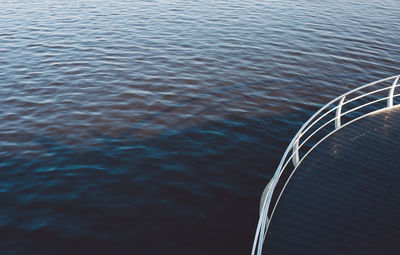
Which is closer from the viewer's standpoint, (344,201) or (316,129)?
(344,201)

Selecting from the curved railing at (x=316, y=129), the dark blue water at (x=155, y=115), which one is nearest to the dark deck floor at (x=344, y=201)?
the curved railing at (x=316, y=129)

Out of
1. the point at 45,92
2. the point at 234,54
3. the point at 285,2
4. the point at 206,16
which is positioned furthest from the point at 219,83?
the point at 285,2

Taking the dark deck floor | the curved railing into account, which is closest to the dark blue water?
the curved railing

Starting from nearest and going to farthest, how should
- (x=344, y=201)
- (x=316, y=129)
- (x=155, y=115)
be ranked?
(x=344, y=201), (x=316, y=129), (x=155, y=115)

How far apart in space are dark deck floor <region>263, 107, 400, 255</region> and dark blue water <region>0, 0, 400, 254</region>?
205 cm

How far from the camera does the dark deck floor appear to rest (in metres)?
6.77

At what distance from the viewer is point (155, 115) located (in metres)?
15.0

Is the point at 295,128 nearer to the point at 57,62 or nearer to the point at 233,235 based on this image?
the point at 233,235

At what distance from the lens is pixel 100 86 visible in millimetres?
17750

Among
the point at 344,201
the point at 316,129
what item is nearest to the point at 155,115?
the point at 316,129

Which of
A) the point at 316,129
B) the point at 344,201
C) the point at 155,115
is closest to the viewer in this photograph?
the point at 344,201

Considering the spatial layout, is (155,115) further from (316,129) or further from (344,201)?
(344,201)

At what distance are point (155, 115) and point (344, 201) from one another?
942cm

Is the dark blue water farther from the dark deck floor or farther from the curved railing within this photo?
the dark deck floor
